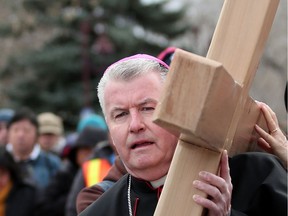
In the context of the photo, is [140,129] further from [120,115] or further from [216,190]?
[216,190]

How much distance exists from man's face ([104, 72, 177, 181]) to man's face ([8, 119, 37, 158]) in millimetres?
4710

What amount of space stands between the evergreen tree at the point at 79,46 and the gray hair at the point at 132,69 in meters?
16.3

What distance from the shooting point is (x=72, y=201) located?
490 cm

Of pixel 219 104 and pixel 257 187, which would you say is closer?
pixel 219 104

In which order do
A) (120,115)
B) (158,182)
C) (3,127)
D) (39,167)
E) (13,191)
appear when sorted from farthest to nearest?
(3,127)
(39,167)
(13,191)
(158,182)
(120,115)

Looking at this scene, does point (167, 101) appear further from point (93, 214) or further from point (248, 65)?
point (93, 214)

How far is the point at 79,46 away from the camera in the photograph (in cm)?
2028

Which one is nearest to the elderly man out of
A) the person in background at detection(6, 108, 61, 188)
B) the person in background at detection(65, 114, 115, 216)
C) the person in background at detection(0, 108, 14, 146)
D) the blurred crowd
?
the person in background at detection(65, 114, 115, 216)

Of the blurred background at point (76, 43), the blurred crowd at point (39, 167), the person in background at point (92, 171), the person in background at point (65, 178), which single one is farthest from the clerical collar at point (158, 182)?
the blurred background at point (76, 43)

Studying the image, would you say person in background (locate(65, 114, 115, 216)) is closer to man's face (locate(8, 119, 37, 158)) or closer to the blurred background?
man's face (locate(8, 119, 37, 158))

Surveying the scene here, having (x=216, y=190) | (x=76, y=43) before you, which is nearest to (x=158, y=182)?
(x=216, y=190)

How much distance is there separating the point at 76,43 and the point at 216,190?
18.8 m

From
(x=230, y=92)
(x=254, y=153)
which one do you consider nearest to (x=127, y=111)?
(x=254, y=153)

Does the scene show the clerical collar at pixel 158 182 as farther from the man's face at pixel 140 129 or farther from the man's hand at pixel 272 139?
the man's hand at pixel 272 139
